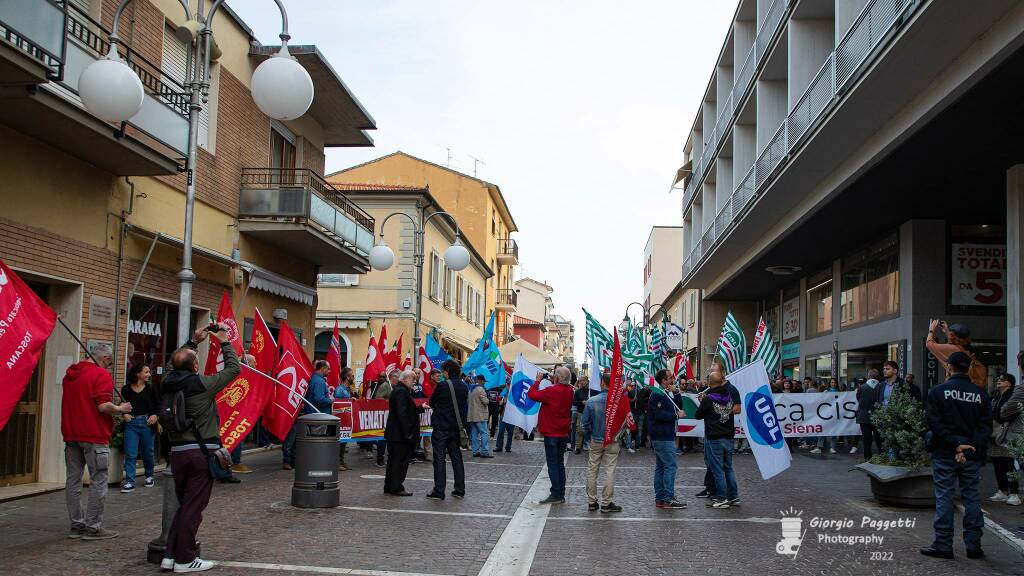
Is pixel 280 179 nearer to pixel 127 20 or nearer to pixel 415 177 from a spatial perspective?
pixel 127 20

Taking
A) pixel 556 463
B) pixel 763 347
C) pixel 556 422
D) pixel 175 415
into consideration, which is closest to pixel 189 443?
pixel 175 415

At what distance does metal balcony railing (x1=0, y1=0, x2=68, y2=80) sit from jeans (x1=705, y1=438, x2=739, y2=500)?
876 centimetres

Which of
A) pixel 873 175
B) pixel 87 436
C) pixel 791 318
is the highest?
pixel 873 175

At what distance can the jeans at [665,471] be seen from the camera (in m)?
11.2

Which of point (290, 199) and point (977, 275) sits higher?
point (290, 199)

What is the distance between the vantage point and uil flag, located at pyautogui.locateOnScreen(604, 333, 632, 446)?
1077 centimetres

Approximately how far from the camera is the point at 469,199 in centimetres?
5350

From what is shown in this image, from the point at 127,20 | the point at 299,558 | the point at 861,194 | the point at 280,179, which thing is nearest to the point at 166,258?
the point at 127,20

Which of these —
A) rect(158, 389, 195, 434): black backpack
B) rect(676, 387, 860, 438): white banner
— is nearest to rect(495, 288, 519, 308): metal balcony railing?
rect(676, 387, 860, 438): white banner

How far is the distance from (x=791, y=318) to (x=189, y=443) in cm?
2698

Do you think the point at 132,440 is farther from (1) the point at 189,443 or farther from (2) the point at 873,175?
(2) the point at 873,175

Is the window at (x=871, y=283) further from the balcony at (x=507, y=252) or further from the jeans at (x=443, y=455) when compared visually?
the balcony at (x=507, y=252)

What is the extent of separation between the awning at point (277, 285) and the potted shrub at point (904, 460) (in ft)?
38.3

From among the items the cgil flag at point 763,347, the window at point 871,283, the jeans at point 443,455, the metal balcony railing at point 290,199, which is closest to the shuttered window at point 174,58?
the metal balcony railing at point 290,199
